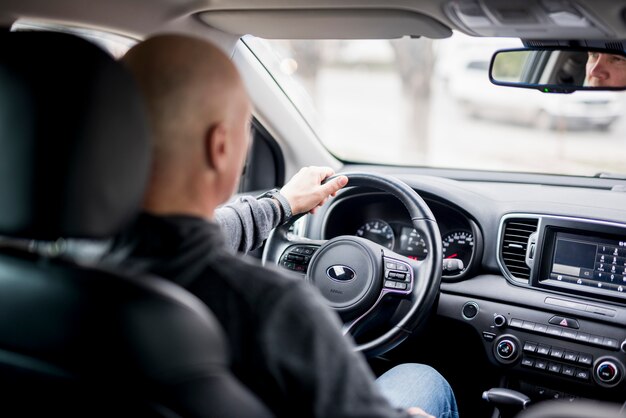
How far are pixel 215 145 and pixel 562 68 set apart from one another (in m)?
1.71

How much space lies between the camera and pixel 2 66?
60.0 inches

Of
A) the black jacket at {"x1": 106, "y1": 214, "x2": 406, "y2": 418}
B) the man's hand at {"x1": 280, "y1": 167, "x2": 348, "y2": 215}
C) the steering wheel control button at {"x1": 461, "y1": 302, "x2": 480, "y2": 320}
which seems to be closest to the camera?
the black jacket at {"x1": 106, "y1": 214, "x2": 406, "y2": 418}

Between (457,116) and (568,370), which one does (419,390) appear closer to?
(568,370)

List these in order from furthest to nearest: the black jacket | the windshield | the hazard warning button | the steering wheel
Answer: the windshield → the hazard warning button → the steering wheel → the black jacket

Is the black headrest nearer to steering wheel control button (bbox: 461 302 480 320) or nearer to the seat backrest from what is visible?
the seat backrest

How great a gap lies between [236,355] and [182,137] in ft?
1.61

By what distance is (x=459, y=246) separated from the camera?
364 cm

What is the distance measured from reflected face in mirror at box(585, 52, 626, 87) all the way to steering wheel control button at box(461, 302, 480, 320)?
3.61 feet

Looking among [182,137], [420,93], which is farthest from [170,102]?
[420,93]

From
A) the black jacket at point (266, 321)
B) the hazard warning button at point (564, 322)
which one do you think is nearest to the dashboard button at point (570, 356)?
the hazard warning button at point (564, 322)

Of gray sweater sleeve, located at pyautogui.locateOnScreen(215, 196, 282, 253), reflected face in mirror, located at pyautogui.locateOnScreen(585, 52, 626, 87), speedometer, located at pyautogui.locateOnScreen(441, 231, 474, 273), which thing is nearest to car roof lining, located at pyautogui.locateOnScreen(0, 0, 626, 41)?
reflected face in mirror, located at pyautogui.locateOnScreen(585, 52, 626, 87)

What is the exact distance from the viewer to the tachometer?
3699 mm

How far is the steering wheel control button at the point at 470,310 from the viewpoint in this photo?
3418mm

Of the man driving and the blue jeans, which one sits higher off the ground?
the man driving
